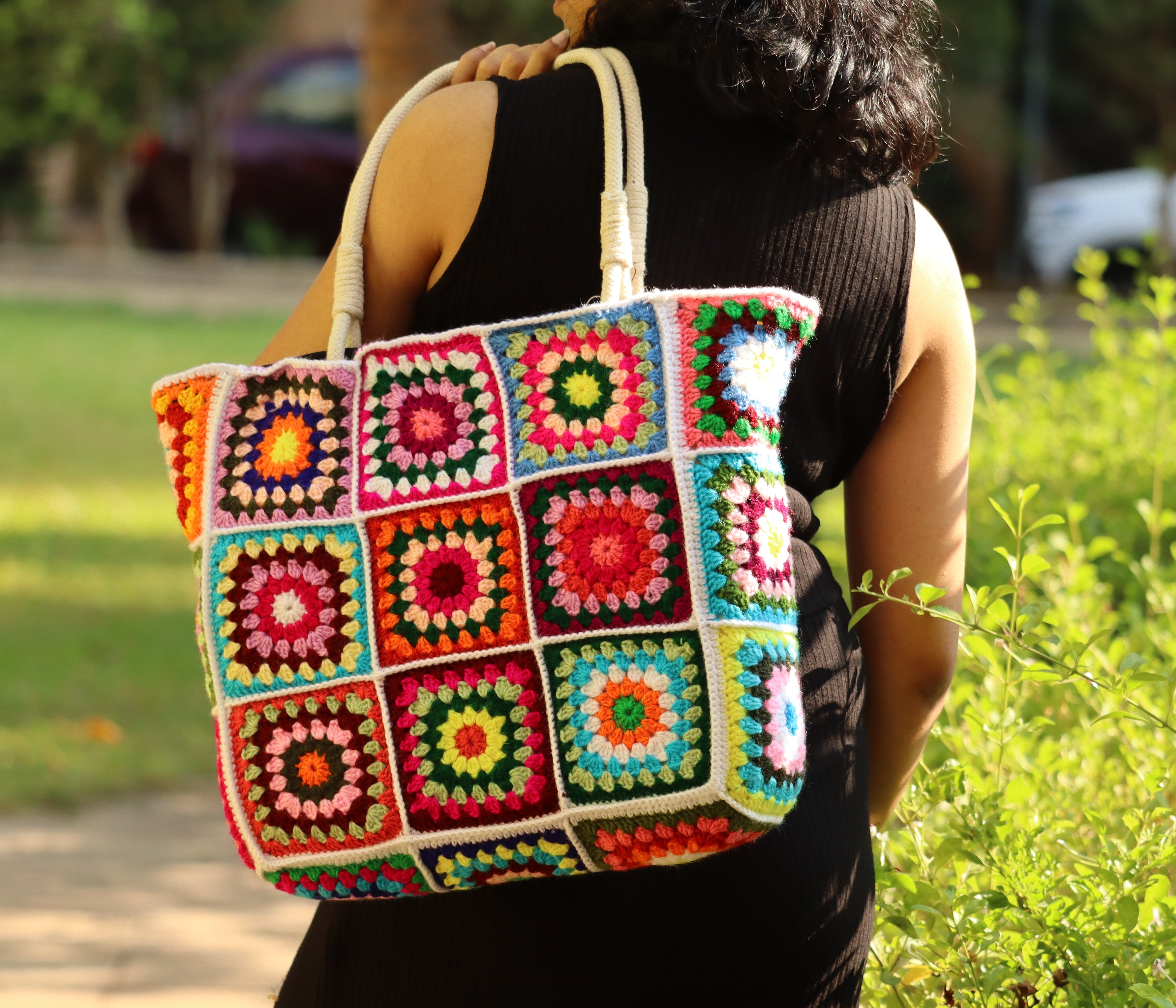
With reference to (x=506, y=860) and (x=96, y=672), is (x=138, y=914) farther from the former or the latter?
(x=506, y=860)

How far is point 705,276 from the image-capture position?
138 cm

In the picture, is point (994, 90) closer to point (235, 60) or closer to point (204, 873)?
point (235, 60)

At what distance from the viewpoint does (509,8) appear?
15172 millimetres

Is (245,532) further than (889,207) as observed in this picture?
No

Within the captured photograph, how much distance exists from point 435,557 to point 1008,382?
2336 millimetres

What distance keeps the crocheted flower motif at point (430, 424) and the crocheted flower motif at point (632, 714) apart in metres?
0.18

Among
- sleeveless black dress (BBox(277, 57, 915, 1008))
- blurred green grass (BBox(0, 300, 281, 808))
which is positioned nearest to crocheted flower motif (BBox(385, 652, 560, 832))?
sleeveless black dress (BBox(277, 57, 915, 1008))

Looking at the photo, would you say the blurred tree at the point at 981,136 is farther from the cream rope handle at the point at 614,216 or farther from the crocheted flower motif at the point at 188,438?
the crocheted flower motif at the point at 188,438

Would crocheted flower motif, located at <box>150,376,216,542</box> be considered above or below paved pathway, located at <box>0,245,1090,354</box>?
above

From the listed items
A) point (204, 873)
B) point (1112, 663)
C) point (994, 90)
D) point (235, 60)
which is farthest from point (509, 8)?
point (1112, 663)

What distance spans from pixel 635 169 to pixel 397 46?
4126 millimetres

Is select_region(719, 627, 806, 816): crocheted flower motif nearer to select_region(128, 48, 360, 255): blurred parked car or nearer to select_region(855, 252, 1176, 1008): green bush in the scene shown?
select_region(855, 252, 1176, 1008): green bush

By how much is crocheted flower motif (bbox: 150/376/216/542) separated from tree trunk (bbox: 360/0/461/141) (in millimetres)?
3936

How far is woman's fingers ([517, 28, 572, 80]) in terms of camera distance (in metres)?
1.46
